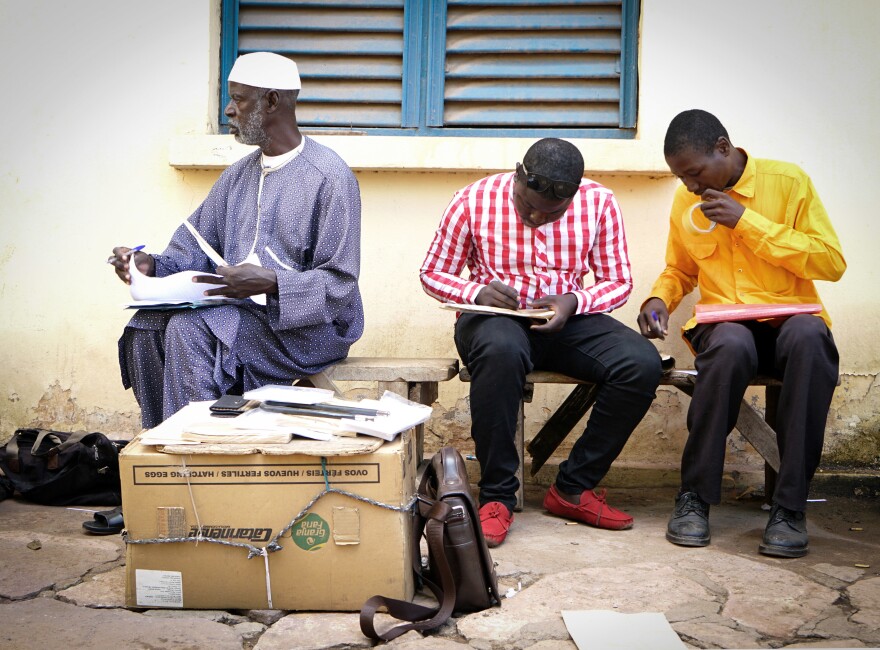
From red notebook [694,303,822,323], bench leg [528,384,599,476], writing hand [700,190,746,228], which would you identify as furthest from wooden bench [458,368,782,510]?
writing hand [700,190,746,228]

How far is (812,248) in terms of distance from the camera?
11.8 feet

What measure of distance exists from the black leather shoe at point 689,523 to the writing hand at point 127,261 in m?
2.09

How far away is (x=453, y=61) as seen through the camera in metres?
4.58

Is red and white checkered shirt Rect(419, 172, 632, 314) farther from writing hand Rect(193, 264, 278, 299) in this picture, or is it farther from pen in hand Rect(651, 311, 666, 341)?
writing hand Rect(193, 264, 278, 299)

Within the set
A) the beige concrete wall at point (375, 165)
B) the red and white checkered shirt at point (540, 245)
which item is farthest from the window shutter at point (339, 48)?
the red and white checkered shirt at point (540, 245)

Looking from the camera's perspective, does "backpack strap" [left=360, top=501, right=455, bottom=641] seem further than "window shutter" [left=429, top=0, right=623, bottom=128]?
No

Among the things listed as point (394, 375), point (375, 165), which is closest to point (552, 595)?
point (394, 375)

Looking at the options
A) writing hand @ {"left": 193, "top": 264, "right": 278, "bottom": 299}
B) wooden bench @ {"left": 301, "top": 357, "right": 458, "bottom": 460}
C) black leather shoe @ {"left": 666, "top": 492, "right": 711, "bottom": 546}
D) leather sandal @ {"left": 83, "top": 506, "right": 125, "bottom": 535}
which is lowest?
leather sandal @ {"left": 83, "top": 506, "right": 125, "bottom": 535}

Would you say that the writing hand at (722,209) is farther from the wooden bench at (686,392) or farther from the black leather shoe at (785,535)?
the black leather shoe at (785,535)

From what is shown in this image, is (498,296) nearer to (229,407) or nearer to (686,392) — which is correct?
(686,392)

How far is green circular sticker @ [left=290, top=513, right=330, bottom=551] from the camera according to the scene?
265 centimetres

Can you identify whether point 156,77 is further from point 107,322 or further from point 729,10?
point 729,10

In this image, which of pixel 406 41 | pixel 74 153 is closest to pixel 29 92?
pixel 74 153

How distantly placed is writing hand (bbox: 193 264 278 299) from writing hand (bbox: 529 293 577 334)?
0.95m
